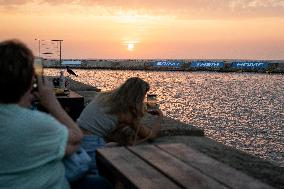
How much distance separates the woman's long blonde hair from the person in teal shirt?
1.64 m

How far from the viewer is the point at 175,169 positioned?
9.60 ft

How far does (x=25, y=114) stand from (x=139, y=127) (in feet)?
7.35

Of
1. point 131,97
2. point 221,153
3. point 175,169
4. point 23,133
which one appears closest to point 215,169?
point 175,169

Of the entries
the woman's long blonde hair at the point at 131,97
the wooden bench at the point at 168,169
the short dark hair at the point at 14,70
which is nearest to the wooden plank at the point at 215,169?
the wooden bench at the point at 168,169

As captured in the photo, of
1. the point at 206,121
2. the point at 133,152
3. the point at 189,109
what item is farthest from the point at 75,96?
the point at 189,109

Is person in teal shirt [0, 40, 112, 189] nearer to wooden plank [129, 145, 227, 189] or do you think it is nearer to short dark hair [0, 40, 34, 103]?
short dark hair [0, 40, 34, 103]

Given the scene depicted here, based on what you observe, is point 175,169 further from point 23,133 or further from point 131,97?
point 131,97

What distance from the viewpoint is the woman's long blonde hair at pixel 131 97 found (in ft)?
13.6

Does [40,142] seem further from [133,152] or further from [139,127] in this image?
[139,127]

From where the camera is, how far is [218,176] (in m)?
2.78

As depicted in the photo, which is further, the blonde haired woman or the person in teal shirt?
the blonde haired woman

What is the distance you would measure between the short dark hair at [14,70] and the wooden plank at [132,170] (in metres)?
0.88

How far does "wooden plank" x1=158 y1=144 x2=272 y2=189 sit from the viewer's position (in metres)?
2.65

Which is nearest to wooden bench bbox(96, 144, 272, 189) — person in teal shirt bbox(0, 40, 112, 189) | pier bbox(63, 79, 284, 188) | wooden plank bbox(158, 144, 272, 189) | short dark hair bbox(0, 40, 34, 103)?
wooden plank bbox(158, 144, 272, 189)
